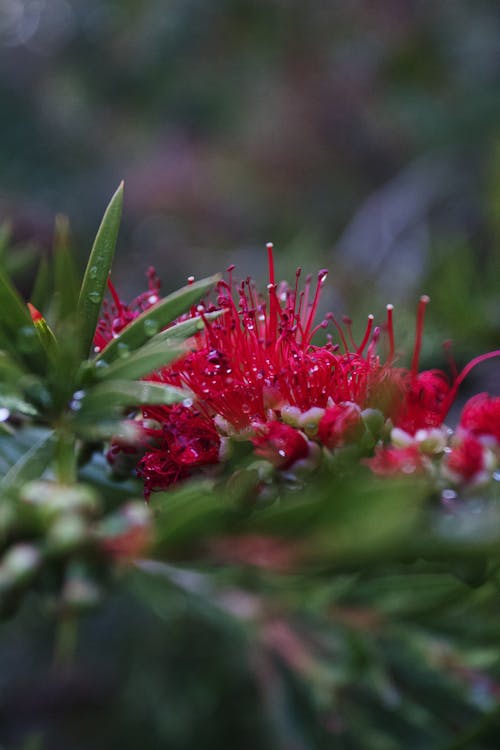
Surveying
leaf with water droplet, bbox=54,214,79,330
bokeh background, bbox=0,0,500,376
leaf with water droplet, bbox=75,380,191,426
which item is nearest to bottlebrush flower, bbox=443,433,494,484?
leaf with water droplet, bbox=75,380,191,426

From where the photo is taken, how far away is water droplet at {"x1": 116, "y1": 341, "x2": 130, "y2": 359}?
677mm

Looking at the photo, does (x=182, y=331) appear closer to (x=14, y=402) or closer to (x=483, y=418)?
(x=14, y=402)

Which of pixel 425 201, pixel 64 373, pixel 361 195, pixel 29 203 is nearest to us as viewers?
pixel 64 373

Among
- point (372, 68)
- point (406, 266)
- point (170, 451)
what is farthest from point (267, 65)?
point (170, 451)

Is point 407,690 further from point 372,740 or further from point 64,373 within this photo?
point 64,373

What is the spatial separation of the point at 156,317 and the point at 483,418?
0.31 metres

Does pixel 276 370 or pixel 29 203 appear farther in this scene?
pixel 29 203

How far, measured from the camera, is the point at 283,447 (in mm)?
685

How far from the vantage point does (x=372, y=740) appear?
1.11 metres

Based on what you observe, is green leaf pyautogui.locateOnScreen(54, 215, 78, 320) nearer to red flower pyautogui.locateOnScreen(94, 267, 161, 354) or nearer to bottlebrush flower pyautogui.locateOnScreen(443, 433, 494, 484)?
red flower pyautogui.locateOnScreen(94, 267, 161, 354)

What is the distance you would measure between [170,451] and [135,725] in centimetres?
101

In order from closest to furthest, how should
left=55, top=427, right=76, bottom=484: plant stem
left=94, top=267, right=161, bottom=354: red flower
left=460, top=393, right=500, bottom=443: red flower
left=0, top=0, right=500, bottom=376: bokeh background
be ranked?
1. left=55, top=427, right=76, bottom=484: plant stem
2. left=460, top=393, right=500, bottom=443: red flower
3. left=94, top=267, right=161, bottom=354: red flower
4. left=0, top=0, right=500, bottom=376: bokeh background

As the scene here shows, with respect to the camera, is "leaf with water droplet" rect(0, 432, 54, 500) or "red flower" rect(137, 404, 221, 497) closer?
"leaf with water droplet" rect(0, 432, 54, 500)

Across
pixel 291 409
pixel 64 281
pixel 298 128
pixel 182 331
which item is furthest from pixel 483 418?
pixel 298 128
